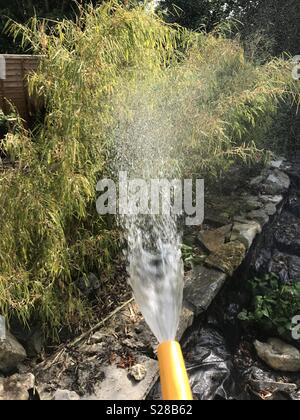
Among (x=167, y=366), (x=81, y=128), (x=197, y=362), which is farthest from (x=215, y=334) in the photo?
(x=81, y=128)

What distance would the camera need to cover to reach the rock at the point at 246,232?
3604 mm

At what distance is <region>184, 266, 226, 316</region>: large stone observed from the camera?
282 centimetres

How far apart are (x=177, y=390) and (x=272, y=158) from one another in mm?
4895

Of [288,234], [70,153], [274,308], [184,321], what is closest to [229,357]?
[184,321]

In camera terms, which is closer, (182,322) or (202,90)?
(182,322)

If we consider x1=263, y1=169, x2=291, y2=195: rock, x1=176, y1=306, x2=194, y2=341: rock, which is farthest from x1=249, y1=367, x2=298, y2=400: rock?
x1=263, y1=169, x2=291, y2=195: rock

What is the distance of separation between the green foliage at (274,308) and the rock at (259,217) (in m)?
0.95

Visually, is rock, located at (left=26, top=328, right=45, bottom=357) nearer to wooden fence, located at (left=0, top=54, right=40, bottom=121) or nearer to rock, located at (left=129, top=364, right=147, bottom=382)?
rock, located at (left=129, top=364, right=147, bottom=382)

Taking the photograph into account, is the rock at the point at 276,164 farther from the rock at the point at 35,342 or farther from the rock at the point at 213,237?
the rock at the point at 35,342

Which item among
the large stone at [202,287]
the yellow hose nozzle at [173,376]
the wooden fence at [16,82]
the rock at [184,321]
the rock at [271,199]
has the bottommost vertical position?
the rock at [184,321]

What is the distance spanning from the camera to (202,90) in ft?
11.5

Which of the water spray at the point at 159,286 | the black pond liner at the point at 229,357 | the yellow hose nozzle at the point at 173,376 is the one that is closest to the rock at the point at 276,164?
the black pond liner at the point at 229,357

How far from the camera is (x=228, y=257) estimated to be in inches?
130

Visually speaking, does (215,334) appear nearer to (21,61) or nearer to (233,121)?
(233,121)
